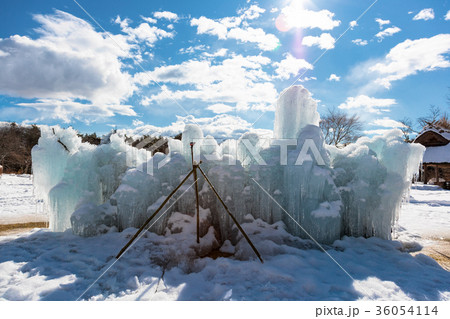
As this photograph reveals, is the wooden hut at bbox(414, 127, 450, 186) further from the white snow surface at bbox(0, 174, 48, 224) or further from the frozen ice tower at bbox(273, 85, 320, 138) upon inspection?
the white snow surface at bbox(0, 174, 48, 224)

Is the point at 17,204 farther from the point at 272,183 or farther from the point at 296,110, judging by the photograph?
the point at 296,110

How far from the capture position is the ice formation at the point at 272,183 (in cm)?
684

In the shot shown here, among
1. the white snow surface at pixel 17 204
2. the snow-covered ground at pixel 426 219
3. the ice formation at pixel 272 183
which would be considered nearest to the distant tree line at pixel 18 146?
the white snow surface at pixel 17 204

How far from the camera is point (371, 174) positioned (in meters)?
7.32

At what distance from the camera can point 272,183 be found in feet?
23.6

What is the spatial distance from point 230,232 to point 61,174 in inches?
235

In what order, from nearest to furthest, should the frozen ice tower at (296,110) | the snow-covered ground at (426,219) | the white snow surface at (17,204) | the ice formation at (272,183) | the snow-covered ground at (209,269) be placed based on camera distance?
the snow-covered ground at (209,269)
the ice formation at (272,183)
the frozen ice tower at (296,110)
the snow-covered ground at (426,219)
the white snow surface at (17,204)

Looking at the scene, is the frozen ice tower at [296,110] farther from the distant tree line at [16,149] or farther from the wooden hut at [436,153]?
the distant tree line at [16,149]

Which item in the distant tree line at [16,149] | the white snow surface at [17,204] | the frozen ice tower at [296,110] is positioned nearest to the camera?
the frozen ice tower at [296,110]

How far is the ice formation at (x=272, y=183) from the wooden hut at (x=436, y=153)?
63.3ft

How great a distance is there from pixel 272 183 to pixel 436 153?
75.6 feet

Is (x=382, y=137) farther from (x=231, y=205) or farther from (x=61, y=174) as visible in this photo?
(x=61, y=174)

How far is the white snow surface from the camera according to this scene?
10.5 metres
